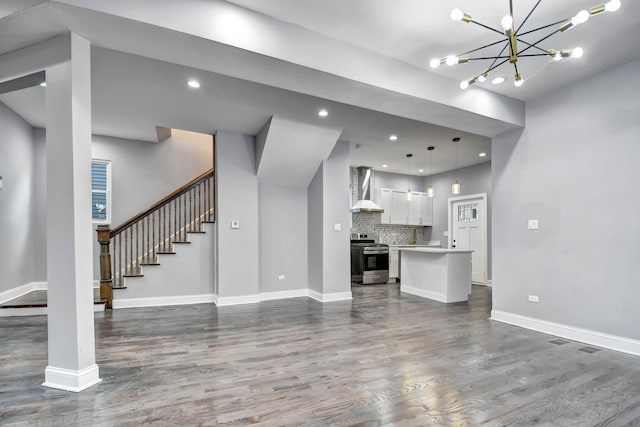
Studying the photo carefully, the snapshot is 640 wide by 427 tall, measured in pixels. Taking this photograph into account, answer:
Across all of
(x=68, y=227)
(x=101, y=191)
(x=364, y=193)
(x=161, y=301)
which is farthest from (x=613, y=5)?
(x=101, y=191)

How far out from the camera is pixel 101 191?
240 inches

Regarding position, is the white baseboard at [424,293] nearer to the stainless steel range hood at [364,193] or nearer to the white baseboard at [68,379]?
the stainless steel range hood at [364,193]

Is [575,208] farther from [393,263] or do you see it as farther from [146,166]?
[146,166]

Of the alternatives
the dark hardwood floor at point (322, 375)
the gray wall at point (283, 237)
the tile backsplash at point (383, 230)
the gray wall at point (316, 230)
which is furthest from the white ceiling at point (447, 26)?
the tile backsplash at point (383, 230)

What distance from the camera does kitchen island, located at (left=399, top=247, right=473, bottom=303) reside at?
555 cm

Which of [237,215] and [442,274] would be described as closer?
[237,215]

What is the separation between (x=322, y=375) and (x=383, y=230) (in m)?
6.51

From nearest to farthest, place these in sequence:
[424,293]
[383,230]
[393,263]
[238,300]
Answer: [238,300], [424,293], [393,263], [383,230]

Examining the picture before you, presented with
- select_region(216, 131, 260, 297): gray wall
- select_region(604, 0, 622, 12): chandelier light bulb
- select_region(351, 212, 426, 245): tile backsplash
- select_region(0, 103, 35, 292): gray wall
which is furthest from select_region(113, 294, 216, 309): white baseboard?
select_region(604, 0, 622, 12): chandelier light bulb

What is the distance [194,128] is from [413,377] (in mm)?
4715

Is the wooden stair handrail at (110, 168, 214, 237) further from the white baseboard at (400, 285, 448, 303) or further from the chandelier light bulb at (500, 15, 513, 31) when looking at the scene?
the chandelier light bulb at (500, 15, 513, 31)

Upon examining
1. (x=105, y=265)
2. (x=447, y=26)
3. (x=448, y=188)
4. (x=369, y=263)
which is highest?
(x=447, y=26)

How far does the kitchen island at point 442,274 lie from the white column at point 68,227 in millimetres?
5057

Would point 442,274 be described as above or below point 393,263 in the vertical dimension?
above
